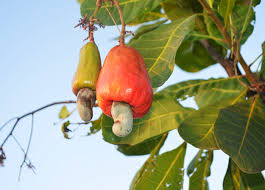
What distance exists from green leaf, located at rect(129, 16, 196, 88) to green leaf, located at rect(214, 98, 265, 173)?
29cm

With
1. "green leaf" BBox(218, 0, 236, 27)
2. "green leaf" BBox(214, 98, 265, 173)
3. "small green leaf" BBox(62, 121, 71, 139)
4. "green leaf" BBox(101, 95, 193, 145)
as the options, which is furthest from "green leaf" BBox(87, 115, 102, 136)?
"green leaf" BBox(218, 0, 236, 27)

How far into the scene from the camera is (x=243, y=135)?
4.12 ft

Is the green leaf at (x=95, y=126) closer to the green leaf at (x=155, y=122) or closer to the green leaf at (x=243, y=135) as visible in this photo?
the green leaf at (x=155, y=122)

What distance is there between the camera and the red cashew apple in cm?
83

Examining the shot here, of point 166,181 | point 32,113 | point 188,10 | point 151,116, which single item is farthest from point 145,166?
point 188,10

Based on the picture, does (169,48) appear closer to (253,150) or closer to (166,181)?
(253,150)

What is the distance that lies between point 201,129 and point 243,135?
177mm

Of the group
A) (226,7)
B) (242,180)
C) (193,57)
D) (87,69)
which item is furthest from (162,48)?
(193,57)

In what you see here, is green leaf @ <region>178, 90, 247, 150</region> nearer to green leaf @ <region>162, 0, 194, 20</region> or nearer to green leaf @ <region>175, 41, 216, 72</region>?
green leaf @ <region>162, 0, 194, 20</region>

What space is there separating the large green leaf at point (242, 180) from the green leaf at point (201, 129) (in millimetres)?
286

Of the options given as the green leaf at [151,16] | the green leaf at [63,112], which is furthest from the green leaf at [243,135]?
the green leaf at [63,112]

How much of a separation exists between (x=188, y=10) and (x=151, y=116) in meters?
0.63

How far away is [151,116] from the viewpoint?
5.07ft

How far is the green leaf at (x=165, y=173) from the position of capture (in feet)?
5.40
